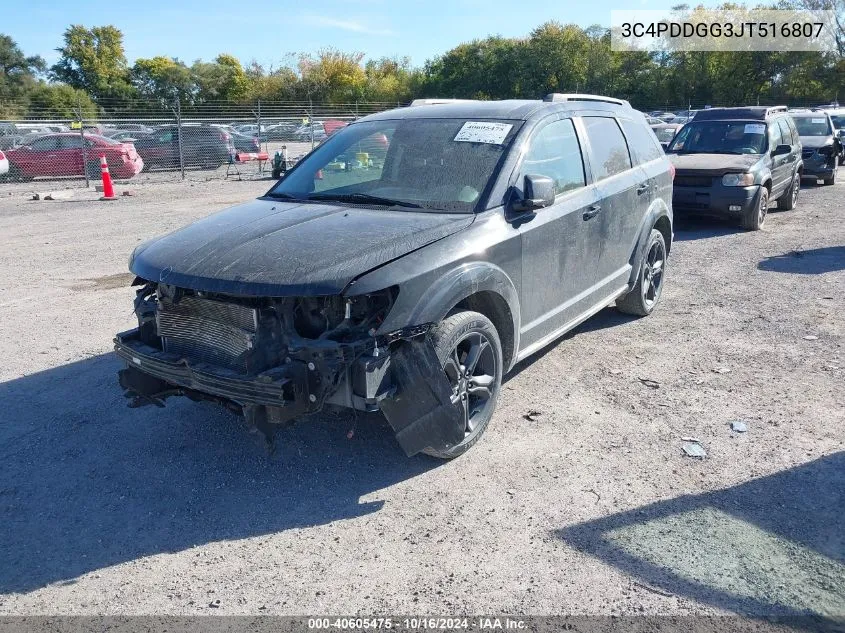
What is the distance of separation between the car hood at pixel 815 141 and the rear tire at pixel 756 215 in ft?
23.9

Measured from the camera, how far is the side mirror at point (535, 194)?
4414mm

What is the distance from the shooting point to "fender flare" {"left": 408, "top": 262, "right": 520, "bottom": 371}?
376cm

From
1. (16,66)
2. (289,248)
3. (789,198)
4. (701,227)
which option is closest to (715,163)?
(701,227)

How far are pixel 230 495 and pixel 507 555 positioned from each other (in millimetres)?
1503

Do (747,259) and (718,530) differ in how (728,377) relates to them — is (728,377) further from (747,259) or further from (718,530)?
(747,259)

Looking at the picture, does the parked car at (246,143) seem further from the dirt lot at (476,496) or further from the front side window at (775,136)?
the dirt lot at (476,496)

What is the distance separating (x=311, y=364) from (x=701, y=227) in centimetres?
1002

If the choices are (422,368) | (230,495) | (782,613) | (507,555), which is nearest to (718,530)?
(782,613)

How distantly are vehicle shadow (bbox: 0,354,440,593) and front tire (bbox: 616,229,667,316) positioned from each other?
304 centimetres

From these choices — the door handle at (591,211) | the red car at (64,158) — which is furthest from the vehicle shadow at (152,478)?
the red car at (64,158)

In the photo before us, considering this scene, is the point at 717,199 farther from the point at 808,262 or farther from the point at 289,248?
the point at 289,248

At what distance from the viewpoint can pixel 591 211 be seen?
210 inches

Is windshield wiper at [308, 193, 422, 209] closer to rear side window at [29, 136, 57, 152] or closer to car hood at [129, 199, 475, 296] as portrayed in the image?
car hood at [129, 199, 475, 296]

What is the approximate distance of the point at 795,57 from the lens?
53.2m
